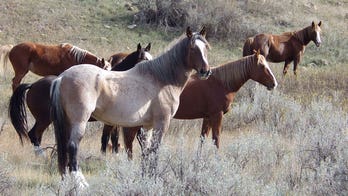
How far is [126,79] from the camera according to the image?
710cm

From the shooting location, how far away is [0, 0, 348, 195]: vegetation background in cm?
594

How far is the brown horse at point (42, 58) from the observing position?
48.4ft

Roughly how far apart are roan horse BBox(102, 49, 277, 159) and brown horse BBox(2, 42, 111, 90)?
589 cm

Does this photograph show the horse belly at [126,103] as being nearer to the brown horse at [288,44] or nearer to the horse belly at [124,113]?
the horse belly at [124,113]

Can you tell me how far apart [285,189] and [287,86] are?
340 inches

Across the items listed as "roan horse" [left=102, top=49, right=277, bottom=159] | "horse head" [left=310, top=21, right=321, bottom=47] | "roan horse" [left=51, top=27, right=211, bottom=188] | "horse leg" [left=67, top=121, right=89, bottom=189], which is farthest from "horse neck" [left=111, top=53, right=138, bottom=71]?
"horse head" [left=310, top=21, right=321, bottom=47]

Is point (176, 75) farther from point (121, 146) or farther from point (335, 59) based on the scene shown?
point (335, 59)

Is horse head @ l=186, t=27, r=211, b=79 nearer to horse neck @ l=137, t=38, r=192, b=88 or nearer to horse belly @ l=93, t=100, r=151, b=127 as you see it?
horse neck @ l=137, t=38, r=192, b=88

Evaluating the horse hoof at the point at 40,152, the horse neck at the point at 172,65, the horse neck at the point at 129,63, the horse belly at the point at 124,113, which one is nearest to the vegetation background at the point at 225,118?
the horse hoof at the point at 40,152

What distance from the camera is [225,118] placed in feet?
38.4

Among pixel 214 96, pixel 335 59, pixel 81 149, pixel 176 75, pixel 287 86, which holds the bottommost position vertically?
pixel 335 59

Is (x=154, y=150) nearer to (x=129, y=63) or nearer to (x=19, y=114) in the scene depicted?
(x=19, y=114)

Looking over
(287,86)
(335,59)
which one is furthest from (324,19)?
(287,86)

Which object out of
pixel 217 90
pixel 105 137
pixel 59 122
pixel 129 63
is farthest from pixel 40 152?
pixel 217 90
